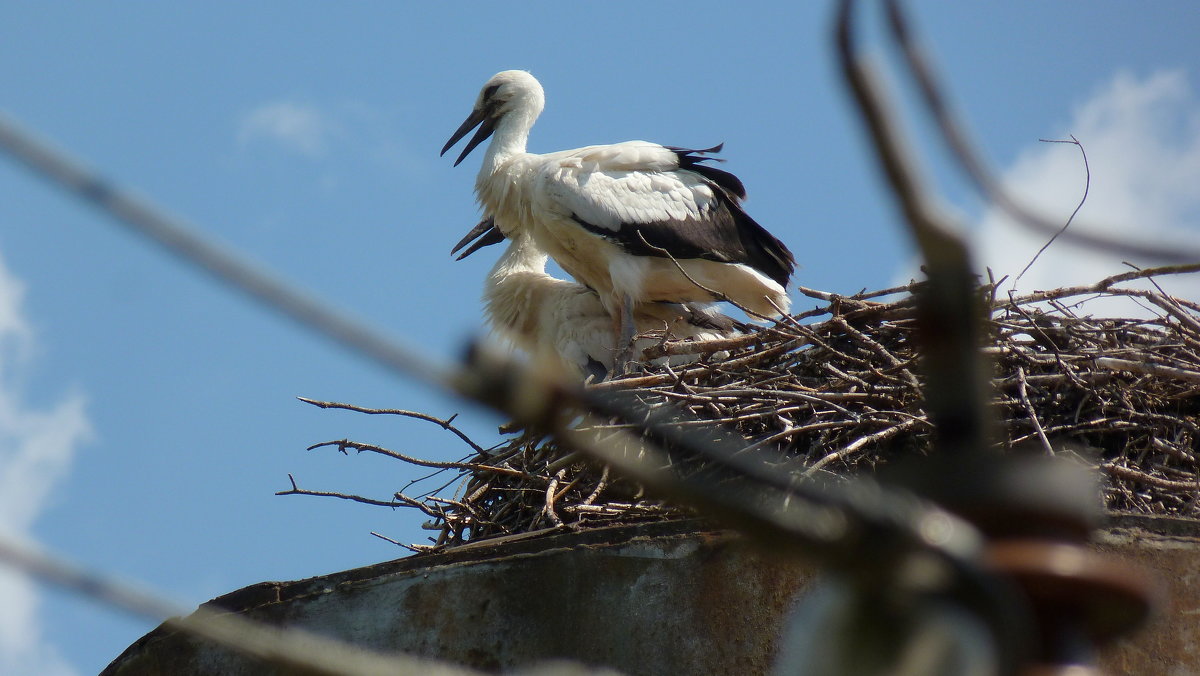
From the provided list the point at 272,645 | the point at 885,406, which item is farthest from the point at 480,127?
the point at 272,645

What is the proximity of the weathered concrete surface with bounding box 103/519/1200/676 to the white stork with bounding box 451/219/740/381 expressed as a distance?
341cm

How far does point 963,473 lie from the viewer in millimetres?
1074

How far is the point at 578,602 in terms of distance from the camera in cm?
445

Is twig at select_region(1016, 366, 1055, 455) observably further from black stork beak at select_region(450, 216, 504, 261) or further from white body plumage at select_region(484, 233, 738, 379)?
black stork beak at select_region(450, 216, 504, 261)

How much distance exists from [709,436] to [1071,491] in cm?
454

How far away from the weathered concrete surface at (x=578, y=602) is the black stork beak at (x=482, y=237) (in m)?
5.42

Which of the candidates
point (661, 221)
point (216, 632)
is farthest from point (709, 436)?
point (216, 632)

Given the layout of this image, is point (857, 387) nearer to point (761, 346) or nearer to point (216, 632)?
point (761, 346)

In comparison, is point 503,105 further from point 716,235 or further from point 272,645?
point 272,645

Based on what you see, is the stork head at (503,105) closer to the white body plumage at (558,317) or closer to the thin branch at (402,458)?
the white body plumage at (558,317)

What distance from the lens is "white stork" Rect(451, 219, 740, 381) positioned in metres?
8.36

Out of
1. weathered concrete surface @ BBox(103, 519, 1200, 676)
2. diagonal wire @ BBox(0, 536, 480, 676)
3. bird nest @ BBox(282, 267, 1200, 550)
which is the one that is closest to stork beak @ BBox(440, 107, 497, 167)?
bird nest @ BBox(282, 267, 1200, 550)

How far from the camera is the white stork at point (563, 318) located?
836 cm

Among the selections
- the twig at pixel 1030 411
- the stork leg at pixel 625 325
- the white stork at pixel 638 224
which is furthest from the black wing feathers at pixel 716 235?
the twig at pixel 1030 411
